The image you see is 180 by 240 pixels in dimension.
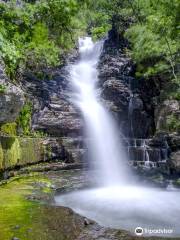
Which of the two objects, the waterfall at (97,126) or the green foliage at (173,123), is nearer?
the waterfall at (97,126)

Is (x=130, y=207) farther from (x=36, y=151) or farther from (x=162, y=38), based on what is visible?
(x=162, y=38)

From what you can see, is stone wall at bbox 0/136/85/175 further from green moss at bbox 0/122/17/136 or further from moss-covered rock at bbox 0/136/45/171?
green moss at bbox 0/122/17/136

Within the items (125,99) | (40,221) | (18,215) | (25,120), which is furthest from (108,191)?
(125,99)

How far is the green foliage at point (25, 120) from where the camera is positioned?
47.3 feet

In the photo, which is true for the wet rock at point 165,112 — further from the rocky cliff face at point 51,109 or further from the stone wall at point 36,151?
the stone wall at point 36,151

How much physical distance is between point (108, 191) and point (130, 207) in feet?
8.26

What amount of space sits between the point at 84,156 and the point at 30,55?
→ 663 cm

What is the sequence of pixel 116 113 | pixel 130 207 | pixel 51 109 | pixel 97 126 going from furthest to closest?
pixel 116 113 < pixel 97 126 < pixel 51 109 < pixel 130 207

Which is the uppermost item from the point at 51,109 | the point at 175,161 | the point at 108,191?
the point at 51,109

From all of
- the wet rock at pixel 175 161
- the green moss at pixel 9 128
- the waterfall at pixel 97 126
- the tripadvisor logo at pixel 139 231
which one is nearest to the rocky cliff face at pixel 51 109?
the waterfall at pixel 97 126

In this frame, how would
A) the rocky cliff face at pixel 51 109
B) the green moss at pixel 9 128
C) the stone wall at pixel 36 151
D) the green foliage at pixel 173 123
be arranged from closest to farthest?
1. the stone wall at pixel 36 151
2. the green moss at pixel 9 128
3. the green foliage at pixel 173 123
4. the rocky cliff face at pixel 51 109

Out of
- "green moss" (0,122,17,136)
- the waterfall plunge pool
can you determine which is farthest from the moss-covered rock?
the waterfall plunge pool

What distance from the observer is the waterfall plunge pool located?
21.1 feet

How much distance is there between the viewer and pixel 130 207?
8.25 m
